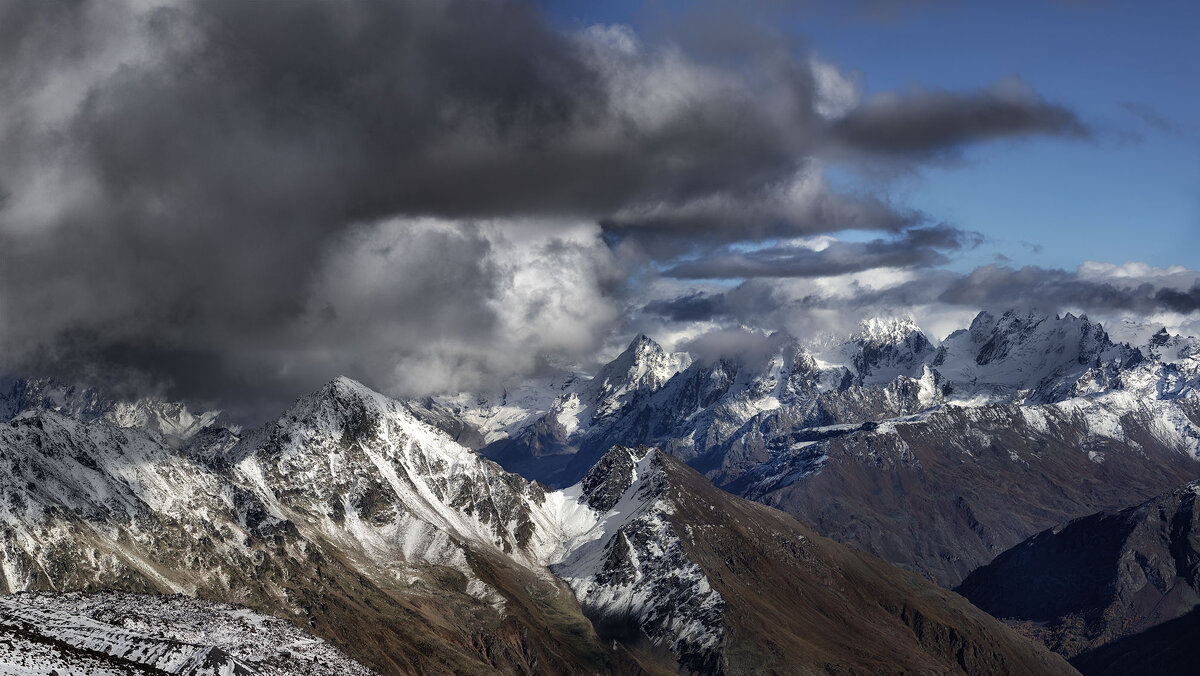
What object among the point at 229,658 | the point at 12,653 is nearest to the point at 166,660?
the point at 229,658

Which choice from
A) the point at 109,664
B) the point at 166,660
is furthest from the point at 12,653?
the point at 166,660

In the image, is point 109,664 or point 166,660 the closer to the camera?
point 109,664

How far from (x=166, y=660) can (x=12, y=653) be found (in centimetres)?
3645

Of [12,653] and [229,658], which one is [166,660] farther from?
[12,653]

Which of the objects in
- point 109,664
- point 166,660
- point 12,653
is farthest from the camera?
point 166,660

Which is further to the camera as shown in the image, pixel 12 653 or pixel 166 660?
pixel 166 660

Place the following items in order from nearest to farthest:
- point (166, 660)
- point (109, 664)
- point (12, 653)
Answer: point (12, 653) → point (109, 664) → point (166, 660)

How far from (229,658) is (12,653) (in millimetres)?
42631

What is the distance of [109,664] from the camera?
17700cm

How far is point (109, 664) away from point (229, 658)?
25040mm

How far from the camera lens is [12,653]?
533ft

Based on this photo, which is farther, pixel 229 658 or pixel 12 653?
pixel 229 658

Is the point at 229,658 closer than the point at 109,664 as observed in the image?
No

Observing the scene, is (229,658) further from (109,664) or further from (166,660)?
(109,664)
